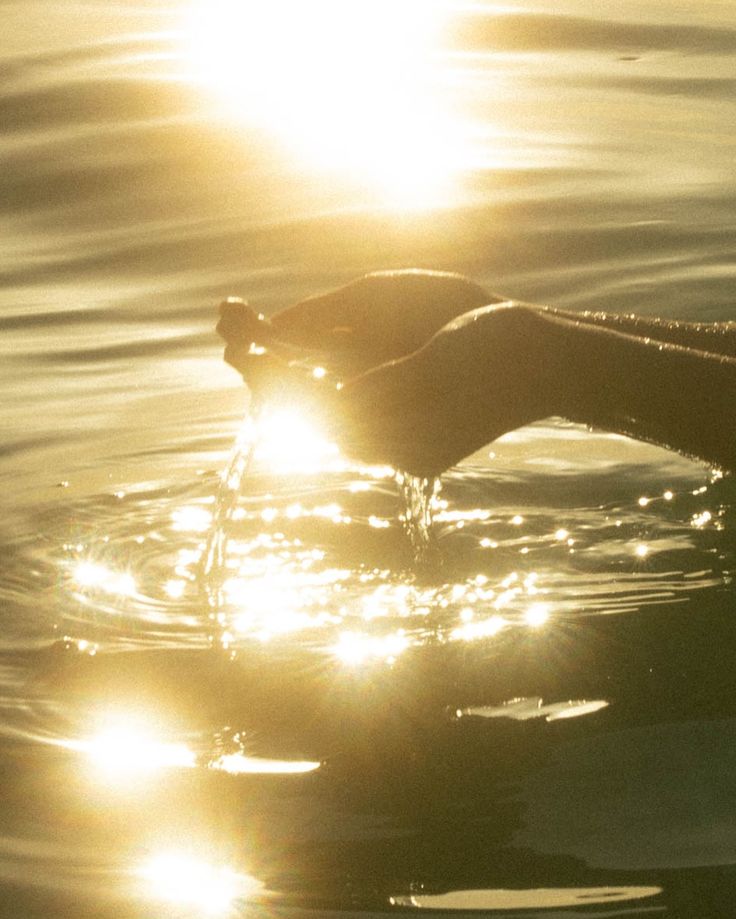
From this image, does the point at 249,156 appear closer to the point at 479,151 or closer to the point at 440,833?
the point at 479,151

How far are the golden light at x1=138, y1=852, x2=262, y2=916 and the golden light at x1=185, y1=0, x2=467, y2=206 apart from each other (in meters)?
5.28

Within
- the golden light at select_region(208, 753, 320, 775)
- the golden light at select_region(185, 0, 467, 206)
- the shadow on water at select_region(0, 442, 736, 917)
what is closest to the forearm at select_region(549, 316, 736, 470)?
the shadow on water at select_region(0, 442, 736, 917)

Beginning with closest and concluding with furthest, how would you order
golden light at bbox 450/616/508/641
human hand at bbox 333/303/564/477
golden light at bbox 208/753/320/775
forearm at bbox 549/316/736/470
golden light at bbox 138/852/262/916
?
1. golden light at bbox 138/852/262/916
2. human hand at bbox 333/303/564/477
3. golden light at bbox 208/753/320/775
4. forearm at bbox 549/316/736/470
5. golden light at bbox 450/616/508/641

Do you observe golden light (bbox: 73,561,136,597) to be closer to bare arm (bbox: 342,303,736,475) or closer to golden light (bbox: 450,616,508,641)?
golden light (bbox: 450,616,508,641)

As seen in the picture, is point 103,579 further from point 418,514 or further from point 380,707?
point 380,707

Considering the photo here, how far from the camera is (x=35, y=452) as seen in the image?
528 centimetres

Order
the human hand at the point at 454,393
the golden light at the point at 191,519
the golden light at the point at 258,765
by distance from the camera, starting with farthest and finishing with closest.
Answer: the golden light at the point at 191,519 → the golden light at the point at 258,765 → the human hand at the point at 454,393

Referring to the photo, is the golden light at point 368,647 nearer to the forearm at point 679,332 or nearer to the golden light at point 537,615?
the golden light at point 537,615

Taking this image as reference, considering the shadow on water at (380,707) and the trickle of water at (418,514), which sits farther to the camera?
the trickle of water at (418,514)

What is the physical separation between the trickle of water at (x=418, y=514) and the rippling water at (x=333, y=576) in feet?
0.12

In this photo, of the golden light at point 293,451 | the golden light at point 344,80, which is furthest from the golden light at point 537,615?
the golden light at point 344,80

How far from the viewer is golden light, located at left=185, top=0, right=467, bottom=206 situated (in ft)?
28.1

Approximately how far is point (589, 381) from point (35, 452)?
220 centimetres

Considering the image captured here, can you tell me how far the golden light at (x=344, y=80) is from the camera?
8.56 metres
